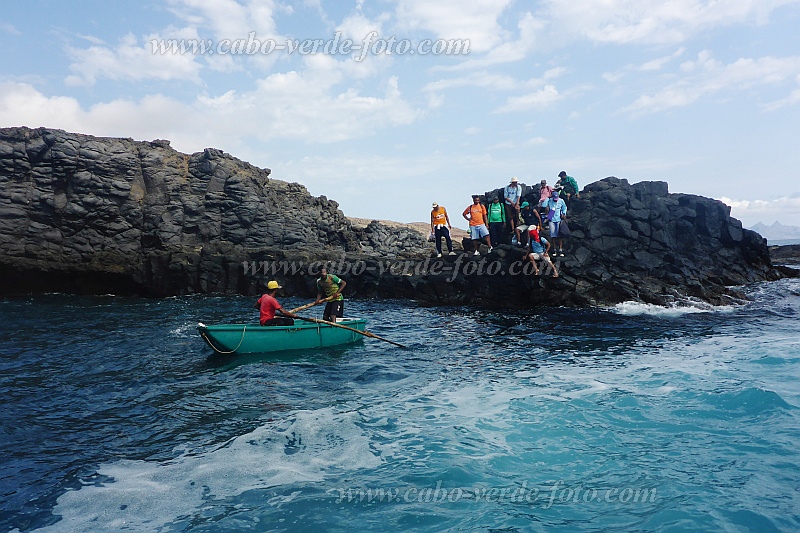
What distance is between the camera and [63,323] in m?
21.0

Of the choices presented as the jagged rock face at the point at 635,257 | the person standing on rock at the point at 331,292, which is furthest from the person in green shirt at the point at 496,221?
the person standing on rock at the point at 331,292

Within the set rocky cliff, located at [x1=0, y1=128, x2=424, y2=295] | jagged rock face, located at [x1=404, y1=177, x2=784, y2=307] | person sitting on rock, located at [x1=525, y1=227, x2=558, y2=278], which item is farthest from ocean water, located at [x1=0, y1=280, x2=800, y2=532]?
rocky cliff, located at [x1=0, y1=128, x2=424, y2=295]

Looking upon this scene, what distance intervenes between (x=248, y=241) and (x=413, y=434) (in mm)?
26495

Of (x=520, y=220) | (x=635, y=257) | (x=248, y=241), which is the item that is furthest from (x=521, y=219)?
(x=248, y=241)

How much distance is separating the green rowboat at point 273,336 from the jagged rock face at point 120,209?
607 inches

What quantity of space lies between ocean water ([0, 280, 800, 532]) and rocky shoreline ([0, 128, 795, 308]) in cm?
622

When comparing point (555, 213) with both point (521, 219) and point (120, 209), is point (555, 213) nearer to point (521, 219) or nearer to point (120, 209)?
point (521, 219)

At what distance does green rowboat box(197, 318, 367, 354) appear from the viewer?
1534cm

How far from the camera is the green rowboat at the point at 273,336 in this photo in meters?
15.3

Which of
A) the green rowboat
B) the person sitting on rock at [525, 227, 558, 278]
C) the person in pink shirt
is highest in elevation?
the person in pink shirt

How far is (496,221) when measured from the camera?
26.4 m

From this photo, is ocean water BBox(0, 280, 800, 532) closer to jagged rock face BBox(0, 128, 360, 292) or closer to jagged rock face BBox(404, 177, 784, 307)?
jagged rock face BBox(404, 177, 784, 307)

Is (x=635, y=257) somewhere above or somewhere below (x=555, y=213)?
below

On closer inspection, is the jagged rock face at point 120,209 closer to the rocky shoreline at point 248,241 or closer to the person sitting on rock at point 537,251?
the rocky shoreline at point 248,241
